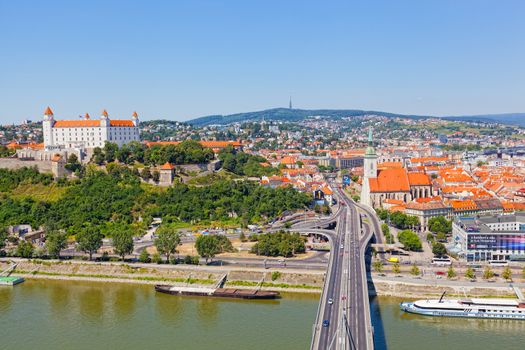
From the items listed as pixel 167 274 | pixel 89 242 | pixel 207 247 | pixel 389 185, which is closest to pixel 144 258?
pixel 167 274

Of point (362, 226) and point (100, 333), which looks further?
point (362, 226)

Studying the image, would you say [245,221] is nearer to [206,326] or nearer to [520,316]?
[206,326]

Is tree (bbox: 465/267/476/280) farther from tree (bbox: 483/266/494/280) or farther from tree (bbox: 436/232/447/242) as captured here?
tree (bbox: 436/232/447/242)

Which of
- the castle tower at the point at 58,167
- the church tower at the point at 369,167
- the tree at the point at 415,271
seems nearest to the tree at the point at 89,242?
the castle tower at the point at 58,167

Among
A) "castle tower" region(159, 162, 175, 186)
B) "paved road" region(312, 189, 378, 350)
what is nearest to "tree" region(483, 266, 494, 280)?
"paved road" region(312, 189, 378, 350)

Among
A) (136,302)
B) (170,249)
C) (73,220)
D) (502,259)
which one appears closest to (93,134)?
(73,220)

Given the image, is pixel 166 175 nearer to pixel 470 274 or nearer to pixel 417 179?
pixel 417 179

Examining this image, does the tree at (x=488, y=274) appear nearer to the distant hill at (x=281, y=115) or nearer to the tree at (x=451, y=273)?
the tree at (x=451, y=273)
